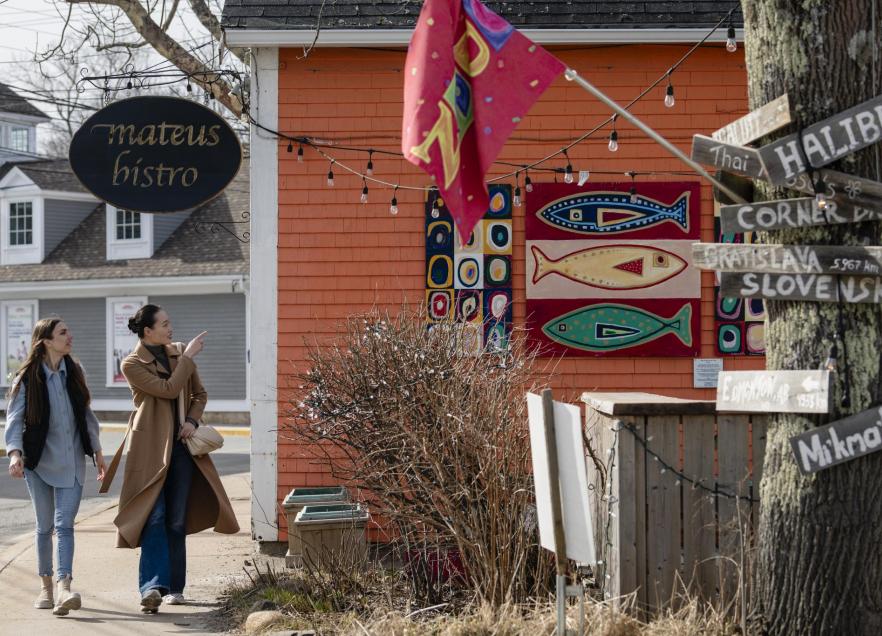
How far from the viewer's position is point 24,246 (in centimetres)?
3128

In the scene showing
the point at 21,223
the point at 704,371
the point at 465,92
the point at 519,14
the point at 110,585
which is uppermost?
the point at 21,223

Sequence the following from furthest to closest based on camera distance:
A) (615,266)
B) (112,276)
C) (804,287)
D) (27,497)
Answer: (112,276) → (27,497) → (615,266) → (804,287)

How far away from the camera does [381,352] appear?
743 centimetres

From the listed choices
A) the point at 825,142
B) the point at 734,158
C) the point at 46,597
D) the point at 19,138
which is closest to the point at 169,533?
the point at 46,597

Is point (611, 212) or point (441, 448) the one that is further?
point (611, 212)

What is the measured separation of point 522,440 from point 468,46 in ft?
7.47

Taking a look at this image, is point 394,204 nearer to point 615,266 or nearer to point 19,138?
point 615,266

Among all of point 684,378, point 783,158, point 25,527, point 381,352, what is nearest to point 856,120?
point 783,158

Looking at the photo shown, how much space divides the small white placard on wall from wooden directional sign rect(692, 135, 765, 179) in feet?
15.8

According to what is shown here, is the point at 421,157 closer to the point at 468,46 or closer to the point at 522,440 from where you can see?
the point at 468,46

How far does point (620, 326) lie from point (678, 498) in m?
4.13

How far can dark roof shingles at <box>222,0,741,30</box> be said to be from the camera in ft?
32.2

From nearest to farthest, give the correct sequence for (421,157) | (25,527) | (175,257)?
1. (421,157)
2. (25,527)
3. (175,257)

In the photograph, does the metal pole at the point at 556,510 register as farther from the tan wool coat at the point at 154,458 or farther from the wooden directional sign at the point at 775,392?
the tan wool coat at the point at 154,458
